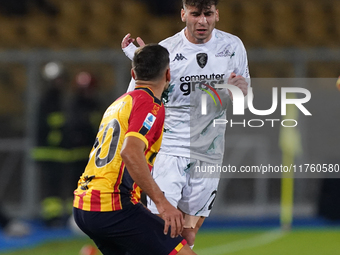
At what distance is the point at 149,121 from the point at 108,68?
21.9ft

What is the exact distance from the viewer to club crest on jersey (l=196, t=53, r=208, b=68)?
4.67 meters

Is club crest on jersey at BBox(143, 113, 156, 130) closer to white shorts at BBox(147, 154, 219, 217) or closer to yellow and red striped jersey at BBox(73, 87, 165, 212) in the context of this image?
yellow and red striped jersey at BBox(73, 87, 165, 212)

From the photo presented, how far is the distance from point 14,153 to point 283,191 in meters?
4.09

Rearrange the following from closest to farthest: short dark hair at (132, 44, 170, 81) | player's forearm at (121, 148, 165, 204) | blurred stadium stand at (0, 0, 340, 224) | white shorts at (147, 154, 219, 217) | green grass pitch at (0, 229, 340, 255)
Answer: player's forearm at (121, 148, 165, 204) < short dark hair at (132, 44, 170, 81) < white shorts at (147, 154, 219, 217) < green grass pitch at (0, 229, 340, 255) < blurred stadium stand at (0, 0, 340, 224)

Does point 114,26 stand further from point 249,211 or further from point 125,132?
point 125,132

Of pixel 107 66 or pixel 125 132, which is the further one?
pixel 107 66

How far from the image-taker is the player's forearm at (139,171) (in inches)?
136

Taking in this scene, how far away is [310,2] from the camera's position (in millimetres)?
11906

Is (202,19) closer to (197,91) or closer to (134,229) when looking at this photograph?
(197,91)

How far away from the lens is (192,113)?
4.75 m

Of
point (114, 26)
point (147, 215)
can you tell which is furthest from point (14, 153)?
point (147, 215)

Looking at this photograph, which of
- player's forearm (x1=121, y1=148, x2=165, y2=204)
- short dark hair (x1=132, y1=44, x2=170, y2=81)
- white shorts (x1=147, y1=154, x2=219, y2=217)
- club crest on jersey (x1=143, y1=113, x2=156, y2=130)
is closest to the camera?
player's forearm (x1=121, y1=148, x2=165, y2=204)

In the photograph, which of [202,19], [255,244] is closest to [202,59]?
[202,19]

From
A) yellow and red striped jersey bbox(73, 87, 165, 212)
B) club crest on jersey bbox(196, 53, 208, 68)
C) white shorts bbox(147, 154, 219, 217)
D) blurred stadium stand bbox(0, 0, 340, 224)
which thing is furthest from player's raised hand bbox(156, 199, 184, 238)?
blurred stadium stand bbox(0, 0, 340, 224)
